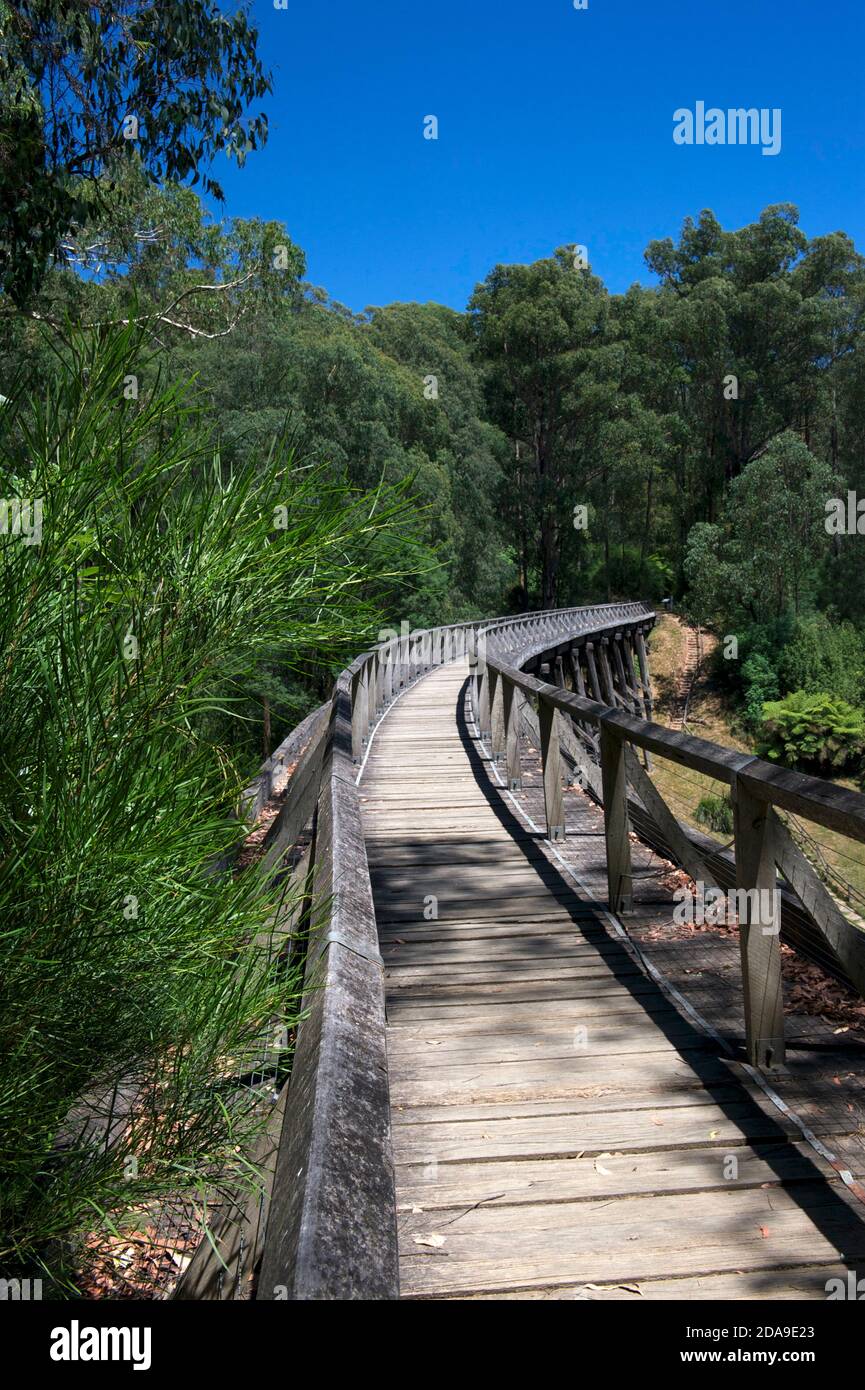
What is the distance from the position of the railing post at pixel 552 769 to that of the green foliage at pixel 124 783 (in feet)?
16.4

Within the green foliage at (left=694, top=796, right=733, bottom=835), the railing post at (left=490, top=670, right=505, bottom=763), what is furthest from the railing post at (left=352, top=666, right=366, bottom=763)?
the green foliage at (left=694, top=796, right=733, bottom=835)

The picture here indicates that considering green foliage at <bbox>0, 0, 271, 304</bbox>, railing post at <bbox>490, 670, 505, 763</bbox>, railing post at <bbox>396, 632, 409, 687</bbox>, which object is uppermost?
green foliage at <bbox>0, 0, 271, 304</bbox>

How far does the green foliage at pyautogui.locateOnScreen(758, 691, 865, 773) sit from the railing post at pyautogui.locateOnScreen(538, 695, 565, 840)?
24767mm

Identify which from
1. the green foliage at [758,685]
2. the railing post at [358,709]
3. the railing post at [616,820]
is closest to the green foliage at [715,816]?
the green foliage at [758,685]

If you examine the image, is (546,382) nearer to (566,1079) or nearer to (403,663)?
(403,663)

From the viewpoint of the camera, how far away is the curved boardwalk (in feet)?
8.45

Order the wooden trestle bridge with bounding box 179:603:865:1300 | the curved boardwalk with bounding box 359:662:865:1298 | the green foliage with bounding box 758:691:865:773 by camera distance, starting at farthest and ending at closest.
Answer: the green foliage with bounding box 758:691:865:773
the curved boardwalk with bounding box 359:662:865:1298
the wooden trestle bridge with bounding box 179:603:865:1300

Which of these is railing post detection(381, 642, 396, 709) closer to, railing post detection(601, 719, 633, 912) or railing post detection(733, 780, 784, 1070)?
railing post detection(601, 719, 633, 912)

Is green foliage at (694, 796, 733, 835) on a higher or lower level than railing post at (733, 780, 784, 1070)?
lower

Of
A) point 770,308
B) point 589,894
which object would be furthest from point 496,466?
point 589,894

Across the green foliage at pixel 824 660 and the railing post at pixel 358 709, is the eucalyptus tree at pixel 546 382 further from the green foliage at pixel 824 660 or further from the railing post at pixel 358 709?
the railing post at pixel 358 709

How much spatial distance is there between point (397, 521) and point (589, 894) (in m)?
4.26

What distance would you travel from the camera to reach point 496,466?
4616cm

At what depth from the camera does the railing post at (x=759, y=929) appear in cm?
345
